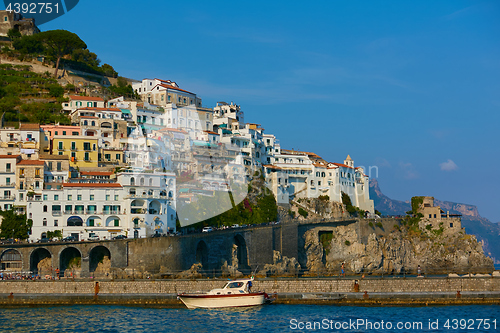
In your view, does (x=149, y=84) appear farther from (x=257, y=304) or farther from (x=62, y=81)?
(x=257, y=304)

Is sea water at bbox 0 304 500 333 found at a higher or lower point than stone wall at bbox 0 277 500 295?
lower

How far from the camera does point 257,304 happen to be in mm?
46625

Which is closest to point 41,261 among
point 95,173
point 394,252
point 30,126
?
point 95,173

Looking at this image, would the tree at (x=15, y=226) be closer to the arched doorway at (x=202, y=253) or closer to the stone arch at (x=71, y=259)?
the stone arch at (x=71, y=259)

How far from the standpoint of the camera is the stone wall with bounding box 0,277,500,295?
46.1 m

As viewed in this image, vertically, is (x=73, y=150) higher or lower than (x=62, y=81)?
lower

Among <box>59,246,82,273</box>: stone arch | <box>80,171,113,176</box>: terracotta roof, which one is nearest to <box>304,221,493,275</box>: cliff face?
<box>80,171,113,176</box>: terracotta roof

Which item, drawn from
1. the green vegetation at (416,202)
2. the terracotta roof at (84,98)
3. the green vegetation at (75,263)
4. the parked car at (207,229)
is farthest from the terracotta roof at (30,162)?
the green vegetation at (416,202)

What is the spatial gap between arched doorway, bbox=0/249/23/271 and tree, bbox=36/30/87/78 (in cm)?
5254

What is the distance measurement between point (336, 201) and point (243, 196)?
797 inches

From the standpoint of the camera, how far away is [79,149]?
83.4 m

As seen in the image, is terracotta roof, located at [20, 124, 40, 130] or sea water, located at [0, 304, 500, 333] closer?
sea water, located at [0, 304, 500, 333]

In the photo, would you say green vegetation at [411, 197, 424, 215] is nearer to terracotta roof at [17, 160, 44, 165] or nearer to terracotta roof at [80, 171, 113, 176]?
terracotta roof at [80, 171, 113, 176]

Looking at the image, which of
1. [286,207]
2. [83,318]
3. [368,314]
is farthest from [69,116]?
[368,314]
